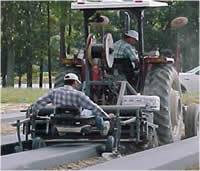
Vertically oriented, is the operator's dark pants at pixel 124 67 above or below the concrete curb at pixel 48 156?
above

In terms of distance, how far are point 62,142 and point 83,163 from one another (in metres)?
0.85

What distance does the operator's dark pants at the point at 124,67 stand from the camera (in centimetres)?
1048

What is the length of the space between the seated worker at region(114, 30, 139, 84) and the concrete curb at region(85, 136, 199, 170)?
2.19 meters

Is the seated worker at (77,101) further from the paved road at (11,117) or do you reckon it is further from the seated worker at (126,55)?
the paved road at (11,117)

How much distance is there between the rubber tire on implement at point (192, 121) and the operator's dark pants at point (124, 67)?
1.54 m

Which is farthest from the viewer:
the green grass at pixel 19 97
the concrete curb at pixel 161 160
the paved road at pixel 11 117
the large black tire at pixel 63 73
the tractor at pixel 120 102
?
the green grass at pixel 19 97

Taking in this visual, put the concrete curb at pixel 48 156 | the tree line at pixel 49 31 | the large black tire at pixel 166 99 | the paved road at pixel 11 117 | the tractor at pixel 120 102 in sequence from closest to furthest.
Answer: the concrete curb at pixel 48 156 → the tractor at pixel 120 102 → the large black tire at pixel 166 99 → the paved road at pixel 11 117 → the tree line at pixel 49 31

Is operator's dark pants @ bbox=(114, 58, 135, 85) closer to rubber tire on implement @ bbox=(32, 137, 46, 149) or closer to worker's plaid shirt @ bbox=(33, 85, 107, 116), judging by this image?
worker's plaid shirt @ bbox=(33, 85, 107, 116)

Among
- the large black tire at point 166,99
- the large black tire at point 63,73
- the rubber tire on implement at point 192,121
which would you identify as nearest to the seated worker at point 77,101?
the large black tire at point 166,99

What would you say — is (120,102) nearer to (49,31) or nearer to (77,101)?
(77,101)

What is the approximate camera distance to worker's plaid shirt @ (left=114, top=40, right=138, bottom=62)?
1036 centimetres

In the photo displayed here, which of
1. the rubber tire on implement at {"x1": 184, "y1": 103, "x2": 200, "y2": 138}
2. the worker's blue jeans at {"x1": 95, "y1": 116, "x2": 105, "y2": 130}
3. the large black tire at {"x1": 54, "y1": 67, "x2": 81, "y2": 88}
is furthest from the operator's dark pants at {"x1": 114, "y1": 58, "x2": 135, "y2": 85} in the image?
the worker's blue jeans at {"x1": 95, "y1": 116, "x2": 105, "y2": 130}

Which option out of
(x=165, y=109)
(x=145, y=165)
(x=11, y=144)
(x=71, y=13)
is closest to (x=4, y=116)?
(x=11, y=144)

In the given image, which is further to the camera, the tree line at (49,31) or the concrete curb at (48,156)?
the tree line at (49,31)
